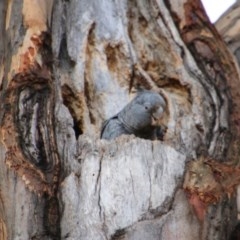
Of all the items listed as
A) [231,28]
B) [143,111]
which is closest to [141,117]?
[143,111]

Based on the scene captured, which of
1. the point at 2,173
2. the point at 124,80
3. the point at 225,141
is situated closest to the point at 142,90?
the point at 124,80

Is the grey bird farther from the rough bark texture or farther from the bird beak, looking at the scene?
the rough bark texture

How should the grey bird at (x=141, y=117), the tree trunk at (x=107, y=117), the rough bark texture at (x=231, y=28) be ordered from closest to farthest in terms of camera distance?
the tree trunk at (x=107, y=117), the grey bird at (x=141, y=117), the rough bark texture at (x=231, y=28)

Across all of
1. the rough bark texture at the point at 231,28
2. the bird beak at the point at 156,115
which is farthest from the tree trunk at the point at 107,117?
the rough bark texture at the point at 231,28

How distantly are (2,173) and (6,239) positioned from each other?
0.55 feet

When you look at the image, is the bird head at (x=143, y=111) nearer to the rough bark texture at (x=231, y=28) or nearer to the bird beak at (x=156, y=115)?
the bird beak at (x=156, y=115)

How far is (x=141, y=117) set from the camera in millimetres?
3094

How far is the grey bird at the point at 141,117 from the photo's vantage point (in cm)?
307

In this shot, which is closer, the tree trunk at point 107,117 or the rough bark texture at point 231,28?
the tree trunk at point 107,117

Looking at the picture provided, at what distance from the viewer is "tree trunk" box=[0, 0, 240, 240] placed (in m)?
2.86

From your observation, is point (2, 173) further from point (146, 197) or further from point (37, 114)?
point (146, 197)

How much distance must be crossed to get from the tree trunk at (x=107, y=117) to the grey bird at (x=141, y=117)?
42mm

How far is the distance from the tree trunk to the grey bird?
0.04 meters

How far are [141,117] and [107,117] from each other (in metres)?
0.11
